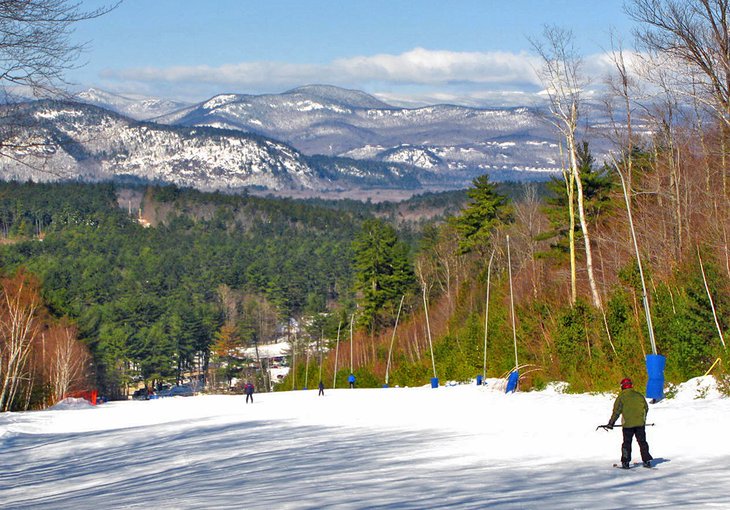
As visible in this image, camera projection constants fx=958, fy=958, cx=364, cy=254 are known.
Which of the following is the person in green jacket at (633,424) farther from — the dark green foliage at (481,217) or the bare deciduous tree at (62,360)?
the dark green foliage at (481,217)

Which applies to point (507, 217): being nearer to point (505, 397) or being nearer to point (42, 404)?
point (42, 404)

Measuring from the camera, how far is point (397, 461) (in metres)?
16.8

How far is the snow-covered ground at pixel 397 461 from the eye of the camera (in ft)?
40.9

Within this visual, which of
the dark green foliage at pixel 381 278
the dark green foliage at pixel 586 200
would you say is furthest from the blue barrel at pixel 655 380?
the dark green foliage at pixel 381 278

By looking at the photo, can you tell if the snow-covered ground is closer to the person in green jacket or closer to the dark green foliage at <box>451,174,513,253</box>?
the person in green jacket

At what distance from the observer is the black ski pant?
1412 centimetres

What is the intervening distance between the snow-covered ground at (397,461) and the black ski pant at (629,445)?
0.80ft

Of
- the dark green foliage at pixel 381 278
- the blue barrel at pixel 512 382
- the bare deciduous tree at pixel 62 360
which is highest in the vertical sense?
the dark green foliage at pixel 381 278

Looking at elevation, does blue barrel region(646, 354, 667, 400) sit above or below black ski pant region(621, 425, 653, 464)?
above

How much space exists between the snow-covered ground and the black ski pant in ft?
0.80

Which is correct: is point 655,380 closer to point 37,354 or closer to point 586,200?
point 586,200

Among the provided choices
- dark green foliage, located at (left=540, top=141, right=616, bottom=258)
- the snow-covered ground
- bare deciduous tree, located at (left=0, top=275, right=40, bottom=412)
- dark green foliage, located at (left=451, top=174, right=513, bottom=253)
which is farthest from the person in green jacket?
dark green foliage, located at (left=451, top=174, right=513, bottom=253)

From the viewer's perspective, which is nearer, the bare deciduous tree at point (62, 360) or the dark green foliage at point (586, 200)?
the dark green foliage at point (586, 200)

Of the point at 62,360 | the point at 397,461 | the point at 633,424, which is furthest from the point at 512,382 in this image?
the point at 62,360
